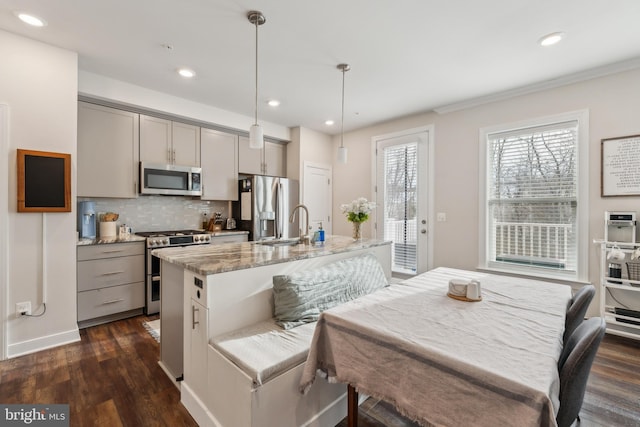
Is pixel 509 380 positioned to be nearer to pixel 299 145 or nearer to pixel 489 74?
pixel 489 74

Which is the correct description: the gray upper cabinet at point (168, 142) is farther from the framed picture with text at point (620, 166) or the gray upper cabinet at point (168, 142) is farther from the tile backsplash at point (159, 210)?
the framed picture with text at point (620, 166)

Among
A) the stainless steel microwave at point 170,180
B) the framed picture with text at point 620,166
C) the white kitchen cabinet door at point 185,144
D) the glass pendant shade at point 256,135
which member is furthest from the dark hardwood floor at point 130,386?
the white kitchen cabinet door at point 185,144

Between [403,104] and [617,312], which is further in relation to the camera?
[403,104]

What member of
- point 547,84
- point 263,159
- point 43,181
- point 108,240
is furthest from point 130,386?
point 547,84

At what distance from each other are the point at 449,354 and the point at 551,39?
2.74 m

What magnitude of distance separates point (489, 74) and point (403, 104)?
1077 mm

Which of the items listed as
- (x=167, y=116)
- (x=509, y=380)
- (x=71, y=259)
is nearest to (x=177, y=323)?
(x=71, y=259)

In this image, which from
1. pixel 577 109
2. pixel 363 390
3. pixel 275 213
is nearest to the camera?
pixel 363 390

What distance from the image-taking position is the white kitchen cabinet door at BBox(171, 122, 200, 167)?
3701 mm

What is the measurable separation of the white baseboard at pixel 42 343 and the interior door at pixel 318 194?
3192 millimetres

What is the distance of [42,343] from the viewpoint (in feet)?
8.07

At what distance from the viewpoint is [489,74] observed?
2938 mm

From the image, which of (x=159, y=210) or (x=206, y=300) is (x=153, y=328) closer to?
(x=159, y=210)

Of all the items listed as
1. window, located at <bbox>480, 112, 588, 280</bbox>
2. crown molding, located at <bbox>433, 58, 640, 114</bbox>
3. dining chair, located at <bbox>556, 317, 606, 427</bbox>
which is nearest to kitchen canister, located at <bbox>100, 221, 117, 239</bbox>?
dining chair, located at <bbox>556, 317, 606, 427</bbox>
